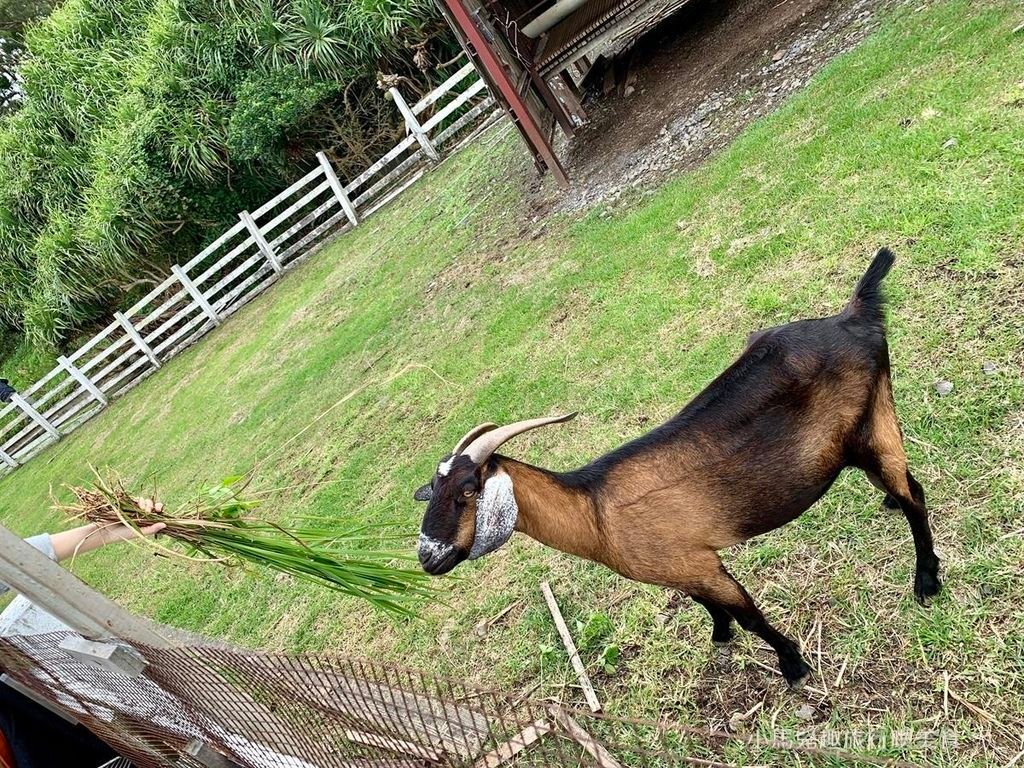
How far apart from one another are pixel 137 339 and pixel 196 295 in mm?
1456

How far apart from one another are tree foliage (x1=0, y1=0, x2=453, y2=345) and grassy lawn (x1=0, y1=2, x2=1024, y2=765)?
644cm

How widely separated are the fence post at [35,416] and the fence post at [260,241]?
18.7 feet

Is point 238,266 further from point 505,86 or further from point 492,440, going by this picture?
point 492,440

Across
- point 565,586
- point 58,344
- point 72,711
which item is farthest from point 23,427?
point 565,586

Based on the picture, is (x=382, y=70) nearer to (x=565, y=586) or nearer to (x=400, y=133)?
(x=400, y=133)

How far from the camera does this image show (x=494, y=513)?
2592mm

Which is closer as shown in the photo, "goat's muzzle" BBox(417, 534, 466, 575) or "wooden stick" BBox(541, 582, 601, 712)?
"goat's muzzle" BBox(417, 534, 466, 575)

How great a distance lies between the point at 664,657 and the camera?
325 centimetres

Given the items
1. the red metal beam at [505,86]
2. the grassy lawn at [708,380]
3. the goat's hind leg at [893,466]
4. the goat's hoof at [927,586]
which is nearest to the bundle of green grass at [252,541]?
the grassy lawn at [708,380]

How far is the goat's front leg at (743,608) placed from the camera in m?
2.69

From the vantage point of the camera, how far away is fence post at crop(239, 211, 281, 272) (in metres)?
13.9

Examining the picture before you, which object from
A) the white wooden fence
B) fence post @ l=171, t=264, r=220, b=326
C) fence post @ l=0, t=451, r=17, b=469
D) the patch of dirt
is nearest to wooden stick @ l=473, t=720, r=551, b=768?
the patch of dirt

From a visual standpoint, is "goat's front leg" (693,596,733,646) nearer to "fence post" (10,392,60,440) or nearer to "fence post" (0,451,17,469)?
"fence post" (10,392,60,440)

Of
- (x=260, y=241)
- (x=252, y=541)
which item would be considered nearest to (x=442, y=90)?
(x=260, y=241)
